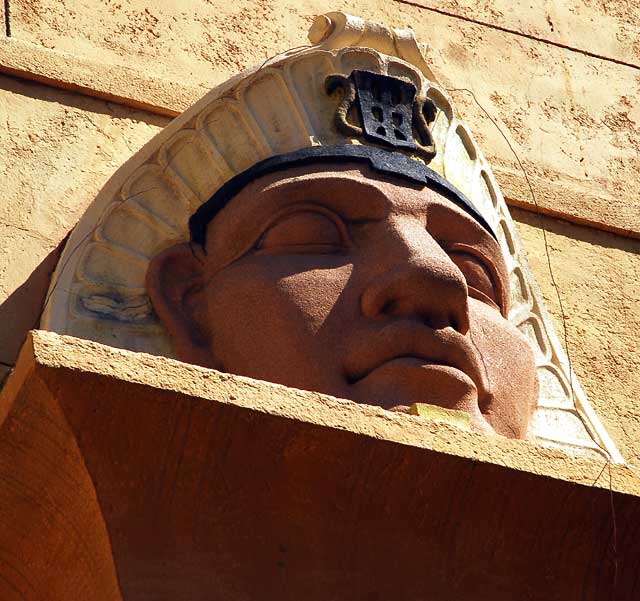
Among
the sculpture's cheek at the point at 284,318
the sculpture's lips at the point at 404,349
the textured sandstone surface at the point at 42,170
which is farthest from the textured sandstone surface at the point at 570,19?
the sculpture's lips at the point at 404,349

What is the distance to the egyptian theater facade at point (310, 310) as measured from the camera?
3.07 m

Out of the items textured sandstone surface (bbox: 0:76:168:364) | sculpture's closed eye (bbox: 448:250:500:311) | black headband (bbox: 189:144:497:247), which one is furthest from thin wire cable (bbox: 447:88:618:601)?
textured sandstone surface (bbox: 0:76:168:364)

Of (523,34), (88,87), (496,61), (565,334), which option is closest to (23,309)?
(88,87)

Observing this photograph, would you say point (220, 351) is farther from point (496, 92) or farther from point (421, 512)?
point (496, 92)

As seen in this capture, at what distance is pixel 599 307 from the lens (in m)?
4.96

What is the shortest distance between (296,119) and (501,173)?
1.35 metres

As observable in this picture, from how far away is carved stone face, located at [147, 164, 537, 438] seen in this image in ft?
11.6

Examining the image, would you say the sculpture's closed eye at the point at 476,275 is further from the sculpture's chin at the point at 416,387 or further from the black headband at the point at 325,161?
the sculpture's chin at the point at 416,387

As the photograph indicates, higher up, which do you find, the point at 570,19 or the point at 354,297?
the point at 570,19

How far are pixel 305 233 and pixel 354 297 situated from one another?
241 mm

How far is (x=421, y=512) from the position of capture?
3176 mm

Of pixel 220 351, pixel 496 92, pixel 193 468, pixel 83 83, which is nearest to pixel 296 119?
pixel 220 351

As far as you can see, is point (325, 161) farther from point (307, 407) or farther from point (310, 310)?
point (307, 407)

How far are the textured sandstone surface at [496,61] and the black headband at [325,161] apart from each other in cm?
113
